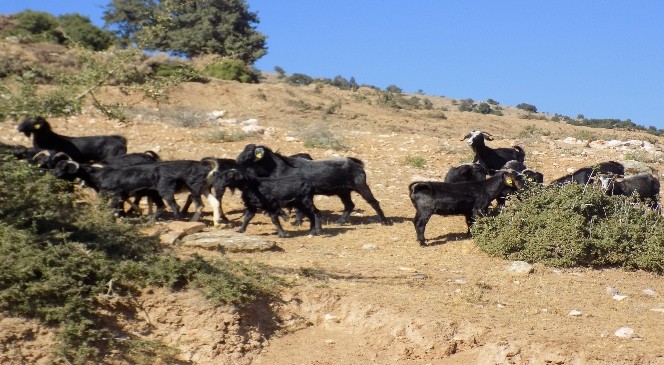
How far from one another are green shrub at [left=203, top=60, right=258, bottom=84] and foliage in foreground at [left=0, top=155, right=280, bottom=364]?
77.0 ft

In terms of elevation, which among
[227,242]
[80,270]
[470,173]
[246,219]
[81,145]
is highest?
[81,145]

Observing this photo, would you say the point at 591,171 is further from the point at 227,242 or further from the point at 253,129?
the point at 253,129

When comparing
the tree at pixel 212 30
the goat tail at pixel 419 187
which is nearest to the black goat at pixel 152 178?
the goat tail at pixel 419 187

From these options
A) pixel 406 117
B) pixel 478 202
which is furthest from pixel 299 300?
pixel 406 117

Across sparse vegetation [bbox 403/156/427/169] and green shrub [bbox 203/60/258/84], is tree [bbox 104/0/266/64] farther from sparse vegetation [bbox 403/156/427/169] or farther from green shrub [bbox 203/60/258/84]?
sparse vegetation [bbox 403/156/427/169]

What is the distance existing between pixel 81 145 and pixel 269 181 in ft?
15.6

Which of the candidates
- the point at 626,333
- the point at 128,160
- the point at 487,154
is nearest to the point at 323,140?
the point at 487,154

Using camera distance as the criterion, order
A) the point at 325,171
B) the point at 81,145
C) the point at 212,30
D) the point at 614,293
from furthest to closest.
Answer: the point at 212,30 < the point at 81,145 < the point at 325,171 < the point at 614,293

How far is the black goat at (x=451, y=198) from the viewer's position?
12547 mm

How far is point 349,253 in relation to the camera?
39.2ft

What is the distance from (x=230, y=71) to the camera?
34.4m

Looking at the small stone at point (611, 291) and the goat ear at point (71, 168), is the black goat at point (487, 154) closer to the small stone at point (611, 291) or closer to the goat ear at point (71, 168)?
the small stone at point (611, 291)

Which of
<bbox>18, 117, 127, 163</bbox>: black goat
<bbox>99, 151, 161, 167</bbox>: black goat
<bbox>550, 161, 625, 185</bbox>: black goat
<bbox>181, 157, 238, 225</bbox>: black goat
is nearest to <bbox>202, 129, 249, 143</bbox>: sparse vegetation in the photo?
<bbox>18, 117, 127, 163</bbox>: black goat

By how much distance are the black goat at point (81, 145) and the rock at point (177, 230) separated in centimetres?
426
